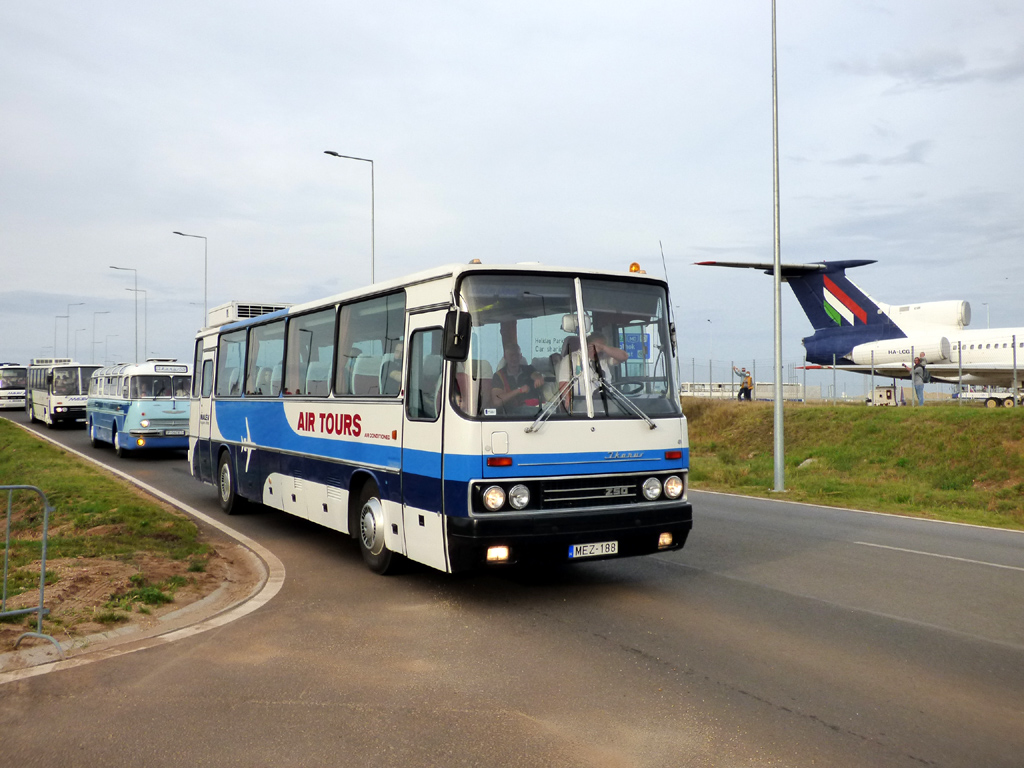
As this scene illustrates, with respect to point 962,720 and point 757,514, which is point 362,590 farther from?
point 757,514

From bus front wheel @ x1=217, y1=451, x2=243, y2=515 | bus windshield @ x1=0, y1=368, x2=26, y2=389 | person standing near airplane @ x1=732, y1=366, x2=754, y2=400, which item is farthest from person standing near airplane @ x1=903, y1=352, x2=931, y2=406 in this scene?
bus windshield @ x1=0, y1=368, x2=26, y2=389

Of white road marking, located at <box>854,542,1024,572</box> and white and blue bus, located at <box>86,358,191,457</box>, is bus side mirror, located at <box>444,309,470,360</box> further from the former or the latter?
white and blue bus, located at <box>86,358,191,457</box>

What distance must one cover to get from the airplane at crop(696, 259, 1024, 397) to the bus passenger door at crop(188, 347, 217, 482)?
71.7ft

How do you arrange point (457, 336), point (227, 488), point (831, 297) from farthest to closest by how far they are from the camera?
point (831, 297), point (227, 488), point (457, 336)

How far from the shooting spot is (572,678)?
559 cm

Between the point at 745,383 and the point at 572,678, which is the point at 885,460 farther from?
the point at 572,678

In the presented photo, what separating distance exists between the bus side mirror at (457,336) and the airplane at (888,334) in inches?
1046

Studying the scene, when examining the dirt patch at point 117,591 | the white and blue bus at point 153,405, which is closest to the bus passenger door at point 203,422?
the dirt patch at point 117,591

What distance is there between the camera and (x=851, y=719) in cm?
489

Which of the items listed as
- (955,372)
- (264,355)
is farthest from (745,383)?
(264,355)

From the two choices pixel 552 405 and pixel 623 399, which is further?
pixel 623 399

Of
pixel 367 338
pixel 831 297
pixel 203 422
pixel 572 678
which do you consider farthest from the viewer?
pixel 831 297

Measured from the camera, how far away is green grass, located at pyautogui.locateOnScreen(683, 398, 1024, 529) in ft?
57.5

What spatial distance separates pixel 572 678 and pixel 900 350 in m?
34.4
